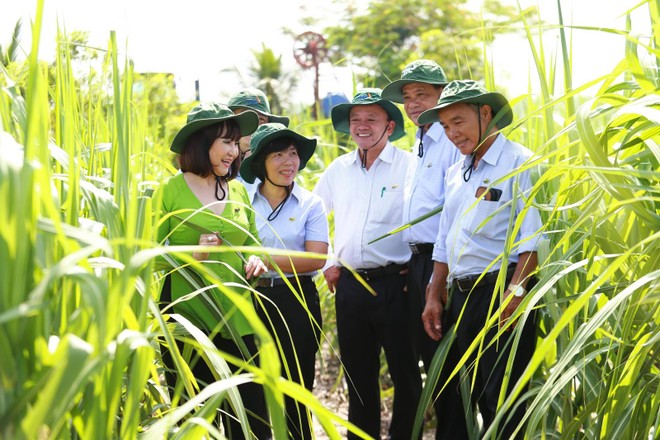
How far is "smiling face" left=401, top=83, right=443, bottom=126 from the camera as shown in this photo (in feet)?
15.0

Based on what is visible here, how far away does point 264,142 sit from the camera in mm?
4145

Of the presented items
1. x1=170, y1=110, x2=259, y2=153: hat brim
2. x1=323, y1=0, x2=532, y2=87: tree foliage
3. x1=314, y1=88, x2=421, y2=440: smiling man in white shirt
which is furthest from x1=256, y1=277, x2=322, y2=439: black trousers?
x1=323, y1=0, x2=532, y2=87: tree foliage

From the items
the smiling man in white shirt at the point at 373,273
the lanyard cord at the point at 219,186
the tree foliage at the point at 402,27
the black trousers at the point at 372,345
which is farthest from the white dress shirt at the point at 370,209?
the tree foliage at the point at 402,27

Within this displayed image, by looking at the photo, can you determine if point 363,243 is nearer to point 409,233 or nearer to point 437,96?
point 409,233

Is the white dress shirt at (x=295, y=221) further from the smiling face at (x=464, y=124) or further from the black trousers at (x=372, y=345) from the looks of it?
the smiling face at (x=464, y=124)

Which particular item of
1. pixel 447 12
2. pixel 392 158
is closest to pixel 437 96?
pixel 392 158

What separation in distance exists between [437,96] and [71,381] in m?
3.68

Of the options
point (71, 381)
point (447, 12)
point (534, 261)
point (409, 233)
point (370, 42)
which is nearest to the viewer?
point (71, 381)

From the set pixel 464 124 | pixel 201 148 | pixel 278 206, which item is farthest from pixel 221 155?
pixel 464 124

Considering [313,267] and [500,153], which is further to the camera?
[313,267]

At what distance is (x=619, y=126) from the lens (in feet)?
6.93

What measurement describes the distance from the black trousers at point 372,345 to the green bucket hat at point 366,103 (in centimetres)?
82

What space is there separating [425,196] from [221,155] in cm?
113

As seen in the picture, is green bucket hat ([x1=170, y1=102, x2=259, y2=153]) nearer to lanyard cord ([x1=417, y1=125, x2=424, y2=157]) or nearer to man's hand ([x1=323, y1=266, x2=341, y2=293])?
lanyard cord ([x1=417, y1=125, x2=424, y2=157])
